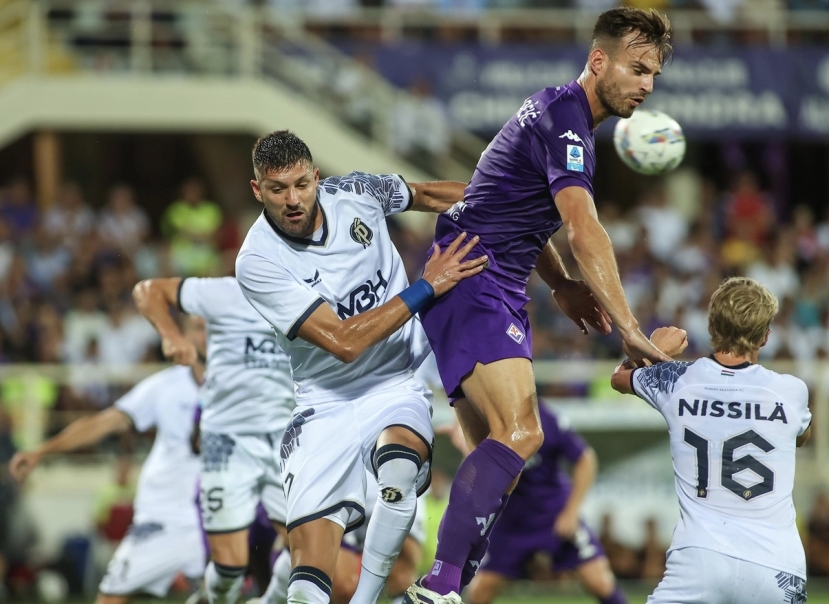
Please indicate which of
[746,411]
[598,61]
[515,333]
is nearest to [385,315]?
[515,333]

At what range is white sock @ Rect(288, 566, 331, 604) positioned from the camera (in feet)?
18.6

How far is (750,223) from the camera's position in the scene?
1734 centimetres

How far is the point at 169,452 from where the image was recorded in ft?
29.9

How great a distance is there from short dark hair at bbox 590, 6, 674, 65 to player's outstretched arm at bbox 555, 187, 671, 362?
2.44ft

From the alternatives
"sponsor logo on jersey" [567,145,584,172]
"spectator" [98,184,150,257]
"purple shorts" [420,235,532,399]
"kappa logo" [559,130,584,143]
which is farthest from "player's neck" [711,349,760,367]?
"spectator" [98,184,150,257]

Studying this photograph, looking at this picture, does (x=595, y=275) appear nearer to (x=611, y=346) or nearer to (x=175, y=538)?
(x=175, y=538)

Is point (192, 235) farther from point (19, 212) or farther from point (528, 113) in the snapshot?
point (528, 113)

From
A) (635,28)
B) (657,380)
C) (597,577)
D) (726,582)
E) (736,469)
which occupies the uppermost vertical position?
(635,28)

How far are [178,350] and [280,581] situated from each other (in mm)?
A: 1455

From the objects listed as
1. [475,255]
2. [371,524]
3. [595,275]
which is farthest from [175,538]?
[595,275]

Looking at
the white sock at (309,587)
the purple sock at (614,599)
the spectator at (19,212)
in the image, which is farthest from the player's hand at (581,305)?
the spectator at (19,212)

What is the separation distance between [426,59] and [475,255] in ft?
39.2

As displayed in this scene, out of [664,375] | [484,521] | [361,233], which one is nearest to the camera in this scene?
[664,375]

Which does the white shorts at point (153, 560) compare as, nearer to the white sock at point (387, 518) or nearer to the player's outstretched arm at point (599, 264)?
the white sock at point (387, 518)
